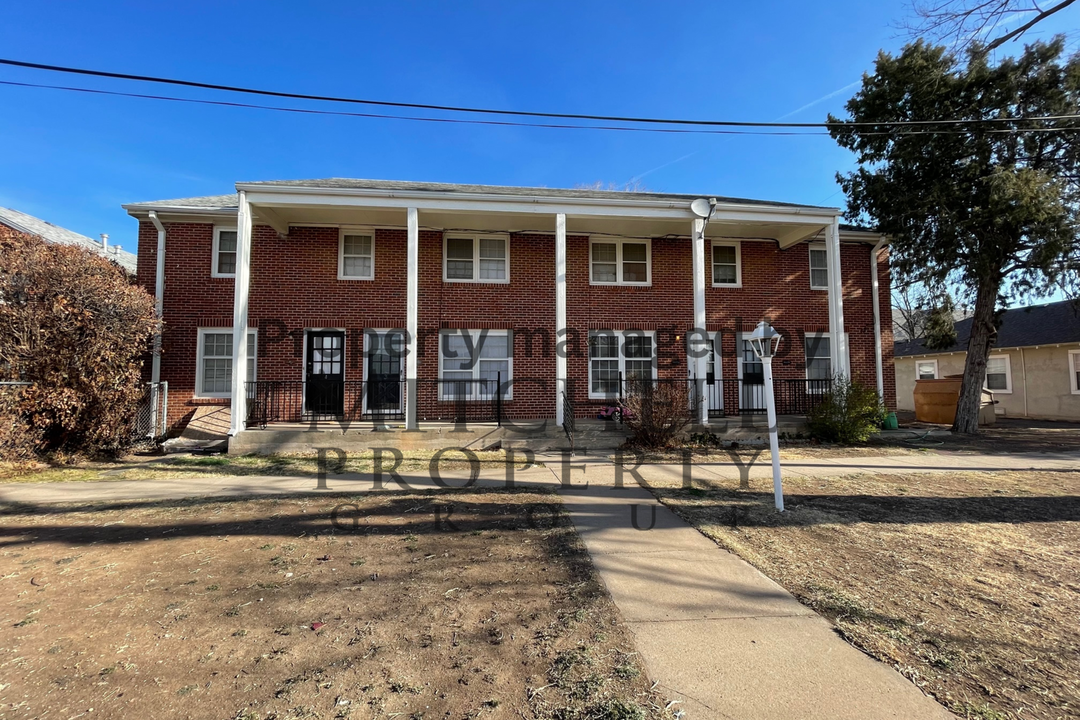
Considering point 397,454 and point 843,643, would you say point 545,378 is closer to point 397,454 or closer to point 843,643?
point 397,454

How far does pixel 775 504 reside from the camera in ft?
19.1

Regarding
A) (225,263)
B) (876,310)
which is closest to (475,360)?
(225,263)

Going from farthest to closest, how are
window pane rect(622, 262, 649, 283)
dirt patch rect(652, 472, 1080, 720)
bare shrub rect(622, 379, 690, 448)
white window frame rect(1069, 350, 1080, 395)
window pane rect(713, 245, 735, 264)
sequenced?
white window frame rect(1069, 350, 1080, 395) → window pane rect(713, 245, 735, 264) → window pane rect(622, 262, 649, 283) → bare shrub rect(622, 379, 690, 448) → dirt patch rect(652, 472, 1080, 720)

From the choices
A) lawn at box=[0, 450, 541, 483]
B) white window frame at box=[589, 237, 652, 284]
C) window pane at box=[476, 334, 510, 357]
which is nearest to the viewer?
lawn at box=[0, 450, 541, 483]

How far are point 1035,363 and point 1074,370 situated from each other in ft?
4.00

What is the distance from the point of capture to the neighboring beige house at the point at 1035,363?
17.2 m

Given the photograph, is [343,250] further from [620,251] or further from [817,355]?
[817,355]

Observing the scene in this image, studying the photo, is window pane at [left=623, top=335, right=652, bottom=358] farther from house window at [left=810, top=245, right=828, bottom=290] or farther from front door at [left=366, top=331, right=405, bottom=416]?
front door at [left=366, top=331, right=405, bottom=416]

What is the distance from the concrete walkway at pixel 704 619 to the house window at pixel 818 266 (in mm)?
10125

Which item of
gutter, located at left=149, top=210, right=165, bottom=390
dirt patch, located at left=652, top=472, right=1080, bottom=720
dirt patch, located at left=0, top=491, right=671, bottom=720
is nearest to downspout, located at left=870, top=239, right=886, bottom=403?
dirt patch, located at left=652, top=472, right=1080, bottom=720

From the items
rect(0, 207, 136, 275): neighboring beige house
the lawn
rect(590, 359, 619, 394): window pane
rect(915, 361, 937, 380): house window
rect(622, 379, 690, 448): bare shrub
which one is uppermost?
rect(0, 207, 136, 275): neighboring beige house

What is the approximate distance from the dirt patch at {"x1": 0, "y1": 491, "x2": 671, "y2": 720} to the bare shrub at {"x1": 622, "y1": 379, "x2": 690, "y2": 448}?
4821 millimetres

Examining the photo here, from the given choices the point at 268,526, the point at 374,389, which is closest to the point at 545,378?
the point at 374,389

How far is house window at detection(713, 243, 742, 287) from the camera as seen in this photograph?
13.6 meters
